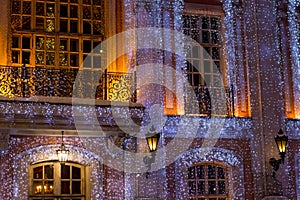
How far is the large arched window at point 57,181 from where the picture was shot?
13.2 m

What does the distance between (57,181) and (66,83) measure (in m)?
2.19

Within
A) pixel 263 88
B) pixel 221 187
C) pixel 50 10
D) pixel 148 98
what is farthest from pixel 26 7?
pixel 221 187

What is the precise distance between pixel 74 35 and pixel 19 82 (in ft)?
6.97

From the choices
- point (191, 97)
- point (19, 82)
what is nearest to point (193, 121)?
point (191, 97)

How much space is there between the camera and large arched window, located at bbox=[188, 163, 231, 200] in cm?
1409

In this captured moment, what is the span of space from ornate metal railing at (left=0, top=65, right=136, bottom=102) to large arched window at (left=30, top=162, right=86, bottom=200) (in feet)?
5.39

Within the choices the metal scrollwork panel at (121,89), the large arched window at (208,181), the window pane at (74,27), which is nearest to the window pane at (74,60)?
the window pane at (74,27)

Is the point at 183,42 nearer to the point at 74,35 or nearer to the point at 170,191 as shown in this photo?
the point at 74,35

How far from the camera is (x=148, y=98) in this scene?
1354cm

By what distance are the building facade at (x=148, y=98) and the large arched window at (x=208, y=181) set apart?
0.08 feet

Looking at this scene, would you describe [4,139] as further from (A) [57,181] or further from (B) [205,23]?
(B) [205,23]

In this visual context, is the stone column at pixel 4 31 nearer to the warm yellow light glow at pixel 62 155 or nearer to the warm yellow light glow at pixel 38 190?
the warm yellow light glow at pixel 62 155

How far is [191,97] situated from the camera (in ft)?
47.2

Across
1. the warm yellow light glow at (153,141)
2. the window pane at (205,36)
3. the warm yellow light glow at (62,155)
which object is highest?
the window pane at (205,36)
